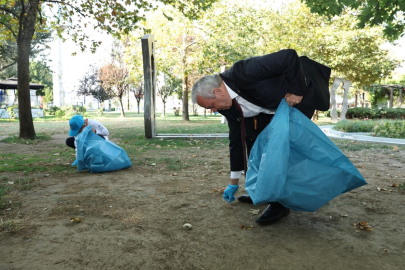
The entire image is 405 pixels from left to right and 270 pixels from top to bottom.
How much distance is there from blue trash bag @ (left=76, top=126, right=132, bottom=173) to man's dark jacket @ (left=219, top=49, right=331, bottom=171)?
289 cm

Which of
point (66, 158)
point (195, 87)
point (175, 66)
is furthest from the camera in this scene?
point (175, 66)

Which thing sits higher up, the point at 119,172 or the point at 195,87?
the point at 195,87

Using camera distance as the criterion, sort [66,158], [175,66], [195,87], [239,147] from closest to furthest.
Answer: [195,87] → [239,147] → [66,158] → [175,66]

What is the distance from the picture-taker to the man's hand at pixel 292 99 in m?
2.68

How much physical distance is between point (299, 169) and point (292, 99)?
2.02ft

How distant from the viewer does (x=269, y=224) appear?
2.86 m

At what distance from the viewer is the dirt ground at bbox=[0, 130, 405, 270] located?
2208 mm

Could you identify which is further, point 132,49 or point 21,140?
point 132,49

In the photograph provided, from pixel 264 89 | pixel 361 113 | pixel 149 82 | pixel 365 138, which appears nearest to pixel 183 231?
pixel 264 89

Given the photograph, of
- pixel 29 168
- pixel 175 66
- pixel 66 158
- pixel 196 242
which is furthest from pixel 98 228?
pixel 175 66

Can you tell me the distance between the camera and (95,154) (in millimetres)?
5074

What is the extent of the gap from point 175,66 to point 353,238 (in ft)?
59.1

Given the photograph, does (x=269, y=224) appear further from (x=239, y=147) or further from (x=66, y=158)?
(x=66, y=158)

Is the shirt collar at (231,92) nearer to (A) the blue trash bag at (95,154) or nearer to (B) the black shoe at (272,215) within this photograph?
(B) the black shoe at (272,215)
